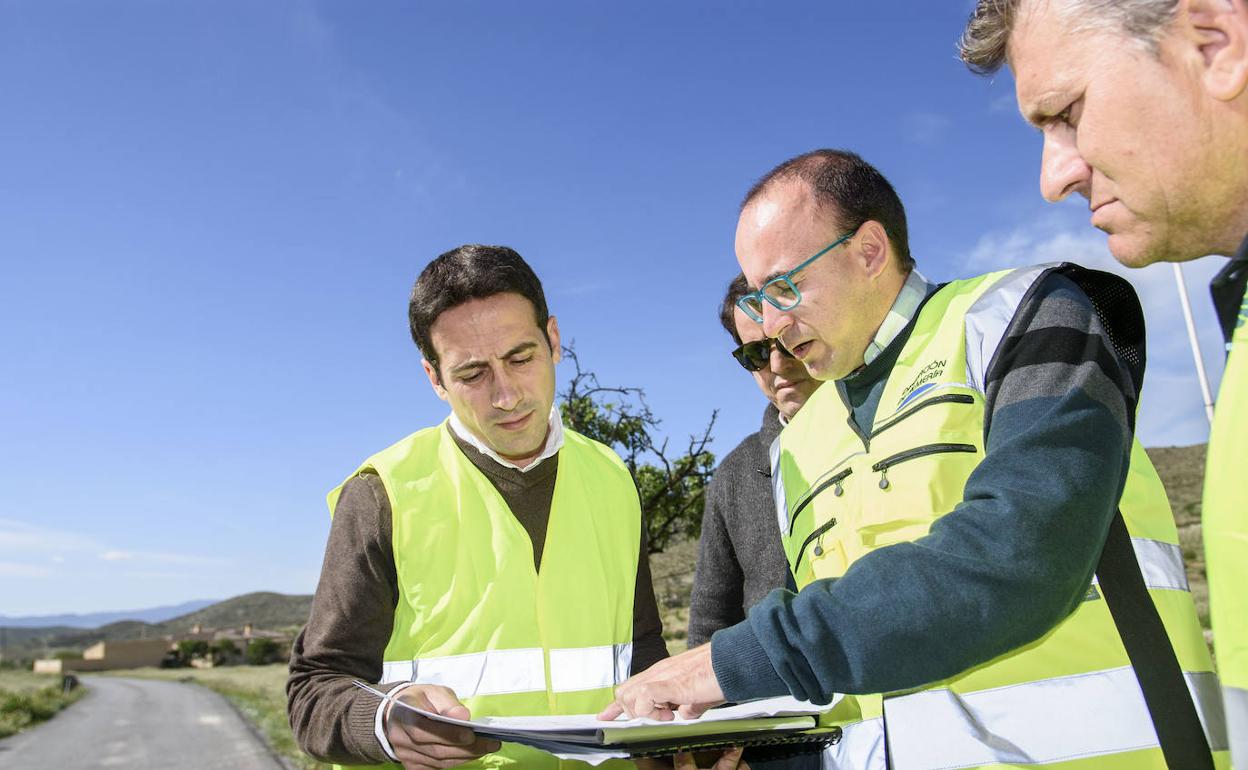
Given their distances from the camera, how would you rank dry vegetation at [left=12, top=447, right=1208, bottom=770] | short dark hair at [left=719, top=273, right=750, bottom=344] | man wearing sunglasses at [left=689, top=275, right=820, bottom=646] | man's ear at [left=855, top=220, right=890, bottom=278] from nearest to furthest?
1. man's ear at [left=855, top=220, right=890, bottom=278]
2. man wearing sunglasses at [left=689, top=275, right=820, bottom=646]
3. short dark hair at [left=719, top=273, right=750, bottom=344]
4. dry vegetation at [left=12, top=447, right=1208, bottom=770]

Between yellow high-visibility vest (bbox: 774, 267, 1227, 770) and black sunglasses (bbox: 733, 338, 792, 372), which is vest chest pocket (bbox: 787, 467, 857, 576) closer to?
yellow high-visibility vest (bbox: 774, 267, 1227, 770)

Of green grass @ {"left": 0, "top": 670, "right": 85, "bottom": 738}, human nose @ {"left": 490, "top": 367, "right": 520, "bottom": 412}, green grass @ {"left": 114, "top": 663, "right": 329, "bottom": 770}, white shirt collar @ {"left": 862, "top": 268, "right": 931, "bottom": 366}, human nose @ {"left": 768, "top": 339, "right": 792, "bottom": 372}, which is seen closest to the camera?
white shirt collar @ {"left": 862, "top": 268, "right": 931, "bottom": 366}

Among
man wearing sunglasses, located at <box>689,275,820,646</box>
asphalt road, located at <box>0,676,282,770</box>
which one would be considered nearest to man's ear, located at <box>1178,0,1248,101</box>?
man wearing sunglasses, located at <box>689,275,820,646</box>

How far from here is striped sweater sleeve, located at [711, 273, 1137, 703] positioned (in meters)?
1.52

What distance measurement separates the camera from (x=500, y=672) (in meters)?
3.00

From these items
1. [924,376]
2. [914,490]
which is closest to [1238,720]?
[914,490]

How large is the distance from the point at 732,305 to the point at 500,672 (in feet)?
8.77

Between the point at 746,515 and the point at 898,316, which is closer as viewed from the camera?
the point at 898,316

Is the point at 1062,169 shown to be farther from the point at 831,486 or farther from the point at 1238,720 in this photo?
the point at 1238,720

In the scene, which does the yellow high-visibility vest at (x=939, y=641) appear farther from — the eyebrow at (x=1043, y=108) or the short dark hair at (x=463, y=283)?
the short dark hair at (x=463, y=283)

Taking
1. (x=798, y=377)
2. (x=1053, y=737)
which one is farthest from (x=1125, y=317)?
(x=798, y=377)

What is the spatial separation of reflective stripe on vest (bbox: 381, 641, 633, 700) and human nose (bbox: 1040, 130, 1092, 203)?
81.8 inches

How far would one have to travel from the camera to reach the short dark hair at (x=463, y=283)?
3494 mm

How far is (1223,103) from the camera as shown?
1510 millimetres
